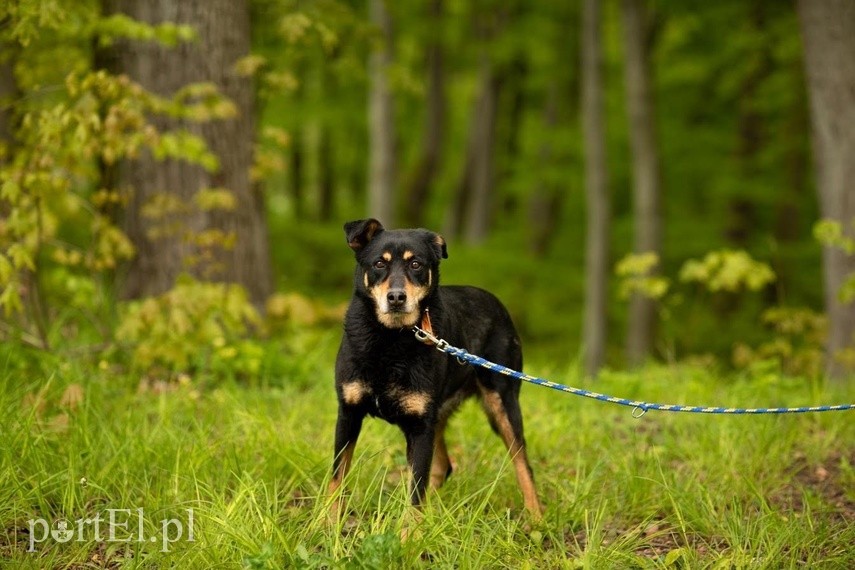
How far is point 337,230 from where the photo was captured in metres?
20.3

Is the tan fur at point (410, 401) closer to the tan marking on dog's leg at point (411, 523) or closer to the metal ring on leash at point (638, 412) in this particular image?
the tan marking on dog's leg at point (411, 523)

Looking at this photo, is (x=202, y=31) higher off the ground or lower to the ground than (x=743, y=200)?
higher

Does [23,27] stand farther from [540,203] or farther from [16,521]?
[540,203]

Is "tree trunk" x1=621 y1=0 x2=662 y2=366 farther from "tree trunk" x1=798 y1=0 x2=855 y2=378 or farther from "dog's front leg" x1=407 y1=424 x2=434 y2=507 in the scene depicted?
"dog's front leg" x1=407 y1=424 x2=434 y2=507

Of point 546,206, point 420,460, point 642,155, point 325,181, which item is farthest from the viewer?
point 325,181

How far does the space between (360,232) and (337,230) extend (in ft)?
53.5

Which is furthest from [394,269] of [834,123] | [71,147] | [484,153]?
[484,153]

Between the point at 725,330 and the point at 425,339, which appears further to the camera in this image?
the point at 725,330

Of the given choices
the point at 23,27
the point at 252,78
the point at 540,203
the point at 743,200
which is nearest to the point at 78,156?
the point at 23,27

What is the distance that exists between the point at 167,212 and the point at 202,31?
1.60 m

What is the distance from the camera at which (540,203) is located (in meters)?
21.1

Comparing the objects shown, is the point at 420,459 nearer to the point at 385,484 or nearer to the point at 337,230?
the point at 385,484

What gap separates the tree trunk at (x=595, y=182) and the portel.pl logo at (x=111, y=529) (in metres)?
9.61

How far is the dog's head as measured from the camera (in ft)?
12.9
